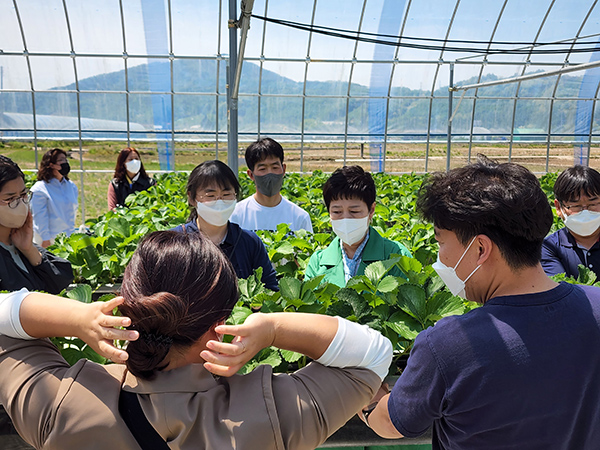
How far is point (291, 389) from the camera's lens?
45.4 inches

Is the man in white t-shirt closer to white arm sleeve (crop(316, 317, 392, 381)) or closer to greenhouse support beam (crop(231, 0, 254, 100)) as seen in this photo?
greenhouse support beam (crop(231, 0, 254, 100))

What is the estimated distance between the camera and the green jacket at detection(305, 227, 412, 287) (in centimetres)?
295

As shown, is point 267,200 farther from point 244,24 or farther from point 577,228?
point 577,228

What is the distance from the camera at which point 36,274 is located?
2703 mm

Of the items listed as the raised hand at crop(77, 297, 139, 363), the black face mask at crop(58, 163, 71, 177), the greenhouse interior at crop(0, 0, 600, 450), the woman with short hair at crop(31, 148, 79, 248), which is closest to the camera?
the raised hand at crop(77, 297, 139, 363)

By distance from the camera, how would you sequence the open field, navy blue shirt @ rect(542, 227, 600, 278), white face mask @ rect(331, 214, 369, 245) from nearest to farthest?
white face mask @ rect(331, 214, 369, 245) < navy blue shirt @ rect(542, 227, 600, 278) < the open field

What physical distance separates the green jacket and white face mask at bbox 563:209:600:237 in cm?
98

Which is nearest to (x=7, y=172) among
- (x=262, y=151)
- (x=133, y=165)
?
(x=262, y=151)

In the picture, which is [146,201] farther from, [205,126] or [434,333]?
[205,126]

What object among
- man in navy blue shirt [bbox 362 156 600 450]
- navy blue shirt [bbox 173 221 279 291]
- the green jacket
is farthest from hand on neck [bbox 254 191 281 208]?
man in navy blue shirt [bbox 362 156 600 450]

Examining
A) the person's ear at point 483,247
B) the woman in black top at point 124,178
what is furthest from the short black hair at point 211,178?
the woman in black top at point 124,178

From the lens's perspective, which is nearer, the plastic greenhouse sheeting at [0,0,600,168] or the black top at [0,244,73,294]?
the black top at [0,244,73,294]

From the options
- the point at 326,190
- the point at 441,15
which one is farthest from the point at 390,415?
the point at 441,15

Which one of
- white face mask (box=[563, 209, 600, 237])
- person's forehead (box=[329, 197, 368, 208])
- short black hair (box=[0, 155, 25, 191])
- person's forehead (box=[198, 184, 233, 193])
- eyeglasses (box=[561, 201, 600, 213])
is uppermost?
short black hair (box=[0, 155, 25, 191])
